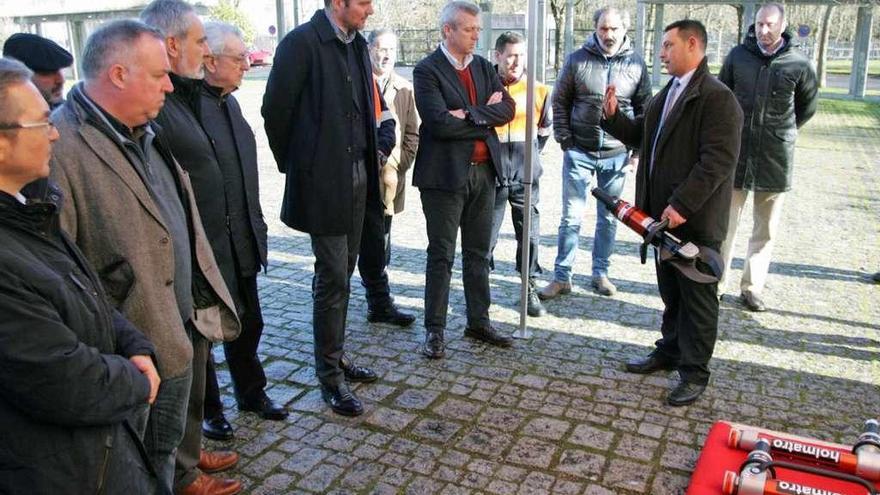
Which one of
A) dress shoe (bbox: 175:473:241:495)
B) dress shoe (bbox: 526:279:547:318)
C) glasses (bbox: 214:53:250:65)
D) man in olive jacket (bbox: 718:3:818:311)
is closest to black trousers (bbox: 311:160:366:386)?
glasses (bbox: 214:53:250:65)

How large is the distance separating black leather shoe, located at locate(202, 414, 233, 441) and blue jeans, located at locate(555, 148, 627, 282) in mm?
3198

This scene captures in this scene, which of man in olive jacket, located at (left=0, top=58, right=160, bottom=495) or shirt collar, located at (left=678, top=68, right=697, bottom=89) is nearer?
man in olive jacket, located at (left=0, top=58, right=160, bottom=495)

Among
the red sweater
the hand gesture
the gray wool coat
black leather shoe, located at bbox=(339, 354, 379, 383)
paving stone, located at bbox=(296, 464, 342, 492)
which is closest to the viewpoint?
the hand gesture

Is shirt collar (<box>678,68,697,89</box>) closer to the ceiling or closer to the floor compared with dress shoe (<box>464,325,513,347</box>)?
closer to the ceiling

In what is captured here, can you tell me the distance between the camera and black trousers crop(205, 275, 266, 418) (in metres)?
3.78

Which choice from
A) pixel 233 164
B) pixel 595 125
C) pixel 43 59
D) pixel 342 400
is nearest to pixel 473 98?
pixel 595 125

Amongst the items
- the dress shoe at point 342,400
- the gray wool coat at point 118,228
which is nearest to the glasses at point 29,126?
the gray wool coat at point 118,228

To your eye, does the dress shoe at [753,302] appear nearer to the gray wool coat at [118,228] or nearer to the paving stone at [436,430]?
the paving stone at [436,430]

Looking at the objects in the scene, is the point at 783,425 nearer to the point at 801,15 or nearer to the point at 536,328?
the point at 536,328

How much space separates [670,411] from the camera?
4.17m

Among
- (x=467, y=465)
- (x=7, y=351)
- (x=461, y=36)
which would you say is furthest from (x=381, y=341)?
(x=7, y=351)

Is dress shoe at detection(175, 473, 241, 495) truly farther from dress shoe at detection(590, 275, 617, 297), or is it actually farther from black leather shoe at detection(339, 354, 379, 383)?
dress shoe at detection(590, 275, 617, 297)

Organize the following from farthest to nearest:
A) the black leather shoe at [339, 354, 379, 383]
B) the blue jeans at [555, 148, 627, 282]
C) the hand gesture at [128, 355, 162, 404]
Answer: the blue jeans at [555, 148, 627, 282] < the black leather shoe at [339, 354, 379, 383] < the hand gesture at [128, 355, 162, 404]

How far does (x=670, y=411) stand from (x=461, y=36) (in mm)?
2580
